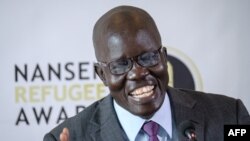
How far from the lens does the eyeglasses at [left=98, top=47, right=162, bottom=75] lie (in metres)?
1.15

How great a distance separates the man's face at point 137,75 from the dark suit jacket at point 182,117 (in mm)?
104

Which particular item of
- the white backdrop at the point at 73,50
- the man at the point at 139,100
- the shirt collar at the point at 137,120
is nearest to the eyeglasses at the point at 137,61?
the man at the point at 139,100

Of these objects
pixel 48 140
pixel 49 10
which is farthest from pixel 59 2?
pixel 48 140

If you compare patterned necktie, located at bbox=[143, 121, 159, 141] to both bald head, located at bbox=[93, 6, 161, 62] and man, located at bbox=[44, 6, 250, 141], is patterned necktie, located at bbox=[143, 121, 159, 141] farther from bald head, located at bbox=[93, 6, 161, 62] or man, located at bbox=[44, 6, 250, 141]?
bald head, located at bbox=[93, 6, 161, 62]

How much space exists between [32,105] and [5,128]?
0.18 m

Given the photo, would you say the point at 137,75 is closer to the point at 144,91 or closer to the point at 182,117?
the point at 144,91

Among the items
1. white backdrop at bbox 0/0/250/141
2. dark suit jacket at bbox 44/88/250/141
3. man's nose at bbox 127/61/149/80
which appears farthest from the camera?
white backdrop at bbox 0/0/250/141

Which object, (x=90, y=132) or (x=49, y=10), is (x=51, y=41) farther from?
(x=90, y=132)

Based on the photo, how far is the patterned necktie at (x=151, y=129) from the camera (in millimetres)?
1203

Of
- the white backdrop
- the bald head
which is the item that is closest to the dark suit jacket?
the bald head

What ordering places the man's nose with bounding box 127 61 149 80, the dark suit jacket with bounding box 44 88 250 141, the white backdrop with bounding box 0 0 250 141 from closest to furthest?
the man's nose with bounding box 127 61 149 80 → the dark suit jacket with bounding box 44 88 250 141 → the white backdrop with bounding box 0 0 250 141

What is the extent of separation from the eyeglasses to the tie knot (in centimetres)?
17

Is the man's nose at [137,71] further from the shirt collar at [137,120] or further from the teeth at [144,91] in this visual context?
the shirt collar at [137,120]

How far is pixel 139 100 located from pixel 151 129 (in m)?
0.10
